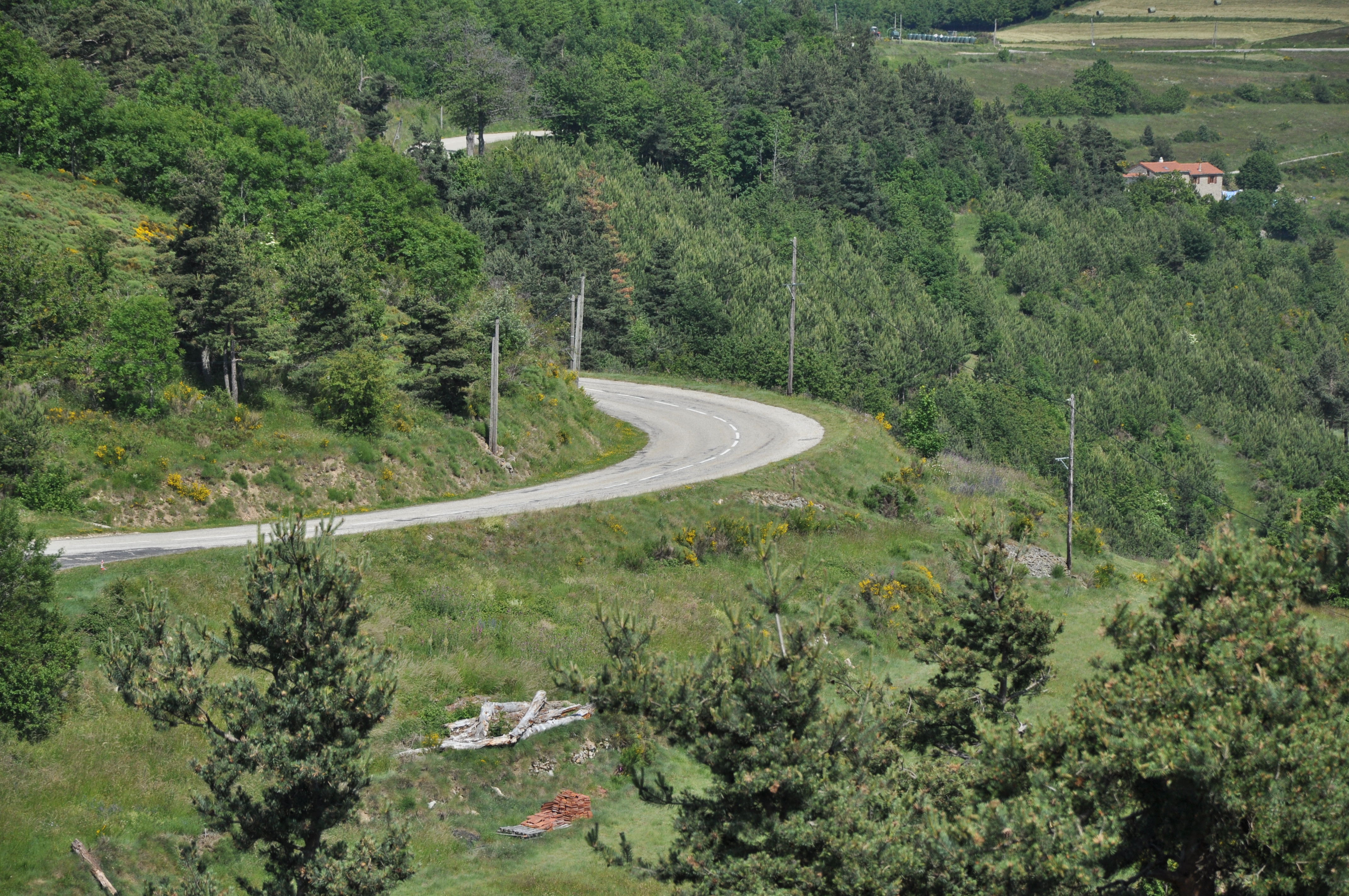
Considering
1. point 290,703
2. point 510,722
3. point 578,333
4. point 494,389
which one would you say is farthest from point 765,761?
point 578,333

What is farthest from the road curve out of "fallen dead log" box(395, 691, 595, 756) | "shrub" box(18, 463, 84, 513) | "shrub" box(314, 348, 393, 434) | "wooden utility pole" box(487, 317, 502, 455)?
"fallen dead log" box(395, 691, 595, 756)

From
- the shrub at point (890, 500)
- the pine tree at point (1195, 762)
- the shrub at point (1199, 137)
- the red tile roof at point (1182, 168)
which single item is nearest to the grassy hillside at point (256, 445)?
the shrub at point (890, 500)

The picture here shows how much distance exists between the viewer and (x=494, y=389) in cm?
3572

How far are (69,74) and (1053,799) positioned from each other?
52704mm

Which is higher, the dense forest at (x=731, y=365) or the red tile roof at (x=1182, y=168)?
the red tile roof at (x=1182, y=168)

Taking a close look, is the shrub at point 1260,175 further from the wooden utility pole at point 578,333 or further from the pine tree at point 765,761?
the pine tree at point 765,761

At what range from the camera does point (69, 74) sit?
161 feet

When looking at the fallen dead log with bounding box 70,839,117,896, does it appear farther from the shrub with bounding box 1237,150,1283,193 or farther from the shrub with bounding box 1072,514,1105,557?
the shrub with bounding box 1237,150,1283,193

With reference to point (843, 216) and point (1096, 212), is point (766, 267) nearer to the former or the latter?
point (843, 216)

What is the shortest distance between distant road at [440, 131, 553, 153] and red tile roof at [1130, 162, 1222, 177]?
99.0 m

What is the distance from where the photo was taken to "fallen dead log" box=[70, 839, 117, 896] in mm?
15664

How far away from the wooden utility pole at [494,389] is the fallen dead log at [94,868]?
832 inches

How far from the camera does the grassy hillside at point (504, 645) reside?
677 inches

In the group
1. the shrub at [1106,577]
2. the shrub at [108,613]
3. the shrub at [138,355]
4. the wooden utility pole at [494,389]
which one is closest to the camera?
the shrub at [108,613]
